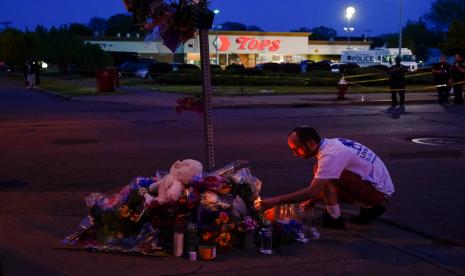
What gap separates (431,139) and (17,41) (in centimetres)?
5761

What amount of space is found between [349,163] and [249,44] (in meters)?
72.1

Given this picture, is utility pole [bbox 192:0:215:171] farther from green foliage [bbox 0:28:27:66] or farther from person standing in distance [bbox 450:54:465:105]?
green foliage [bbox 0:28:27:66]

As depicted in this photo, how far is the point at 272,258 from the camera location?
553 cm

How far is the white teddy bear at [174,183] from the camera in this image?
557cm

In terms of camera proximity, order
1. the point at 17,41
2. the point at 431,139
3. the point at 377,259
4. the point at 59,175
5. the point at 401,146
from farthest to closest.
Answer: the point at 17,41, the point at 431,139, the point at 401,146, the point at 59,175, the point at 377,259

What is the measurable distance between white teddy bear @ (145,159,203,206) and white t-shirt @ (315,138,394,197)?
4.07 ft

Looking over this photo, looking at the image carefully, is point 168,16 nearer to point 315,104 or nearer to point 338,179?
point 338,179

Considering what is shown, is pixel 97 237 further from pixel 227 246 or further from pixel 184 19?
pixel 184 19

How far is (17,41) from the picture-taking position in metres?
64.3

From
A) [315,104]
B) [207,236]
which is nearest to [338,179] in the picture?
[207,236]

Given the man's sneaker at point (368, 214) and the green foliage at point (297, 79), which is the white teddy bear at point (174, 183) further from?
the green foliage at point (297, 79)

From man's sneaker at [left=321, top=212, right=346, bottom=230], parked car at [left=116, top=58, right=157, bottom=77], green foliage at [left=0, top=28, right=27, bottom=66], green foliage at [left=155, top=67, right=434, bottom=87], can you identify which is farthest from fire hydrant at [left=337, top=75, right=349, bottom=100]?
green foliage at [left=0, top=28, right=27, bottom=66]

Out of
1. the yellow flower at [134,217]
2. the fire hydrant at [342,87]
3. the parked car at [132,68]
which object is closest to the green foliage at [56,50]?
the parked car at [132,68]

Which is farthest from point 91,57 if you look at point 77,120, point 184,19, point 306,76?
point 184,19
